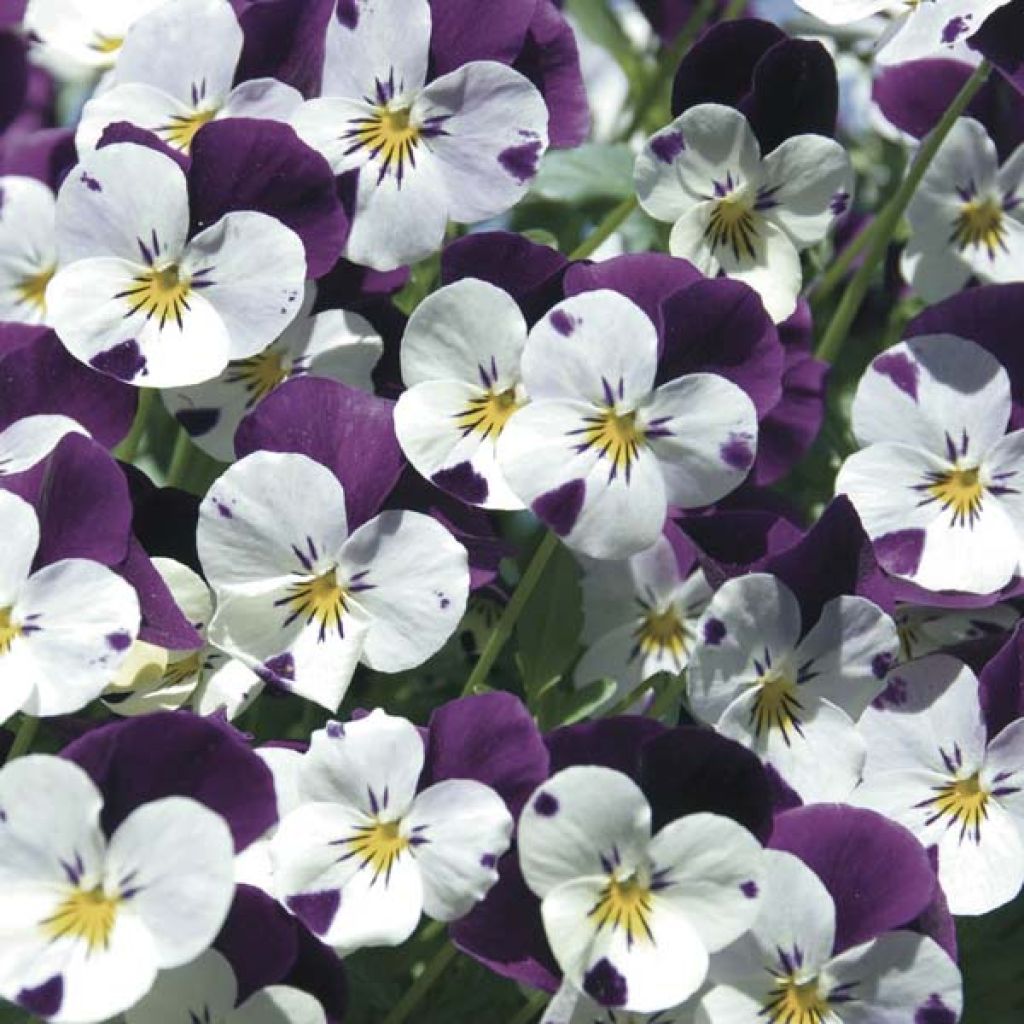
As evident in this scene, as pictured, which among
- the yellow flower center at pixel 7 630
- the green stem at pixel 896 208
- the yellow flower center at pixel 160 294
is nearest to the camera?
the yellow flower center at pixel 7 630

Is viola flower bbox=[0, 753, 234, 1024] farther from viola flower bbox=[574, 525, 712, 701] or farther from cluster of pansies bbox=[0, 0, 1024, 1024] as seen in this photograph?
viola flower bbox=[574, 525, 712, 701]

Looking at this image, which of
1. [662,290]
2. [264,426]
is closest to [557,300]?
[662,290]

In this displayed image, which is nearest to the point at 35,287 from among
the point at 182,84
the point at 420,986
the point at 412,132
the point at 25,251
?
the point at 25,251

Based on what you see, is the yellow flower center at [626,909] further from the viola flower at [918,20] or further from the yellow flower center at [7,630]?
the viola flower at [918,20]

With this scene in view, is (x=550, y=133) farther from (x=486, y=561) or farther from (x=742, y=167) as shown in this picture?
(x=486, y=561)

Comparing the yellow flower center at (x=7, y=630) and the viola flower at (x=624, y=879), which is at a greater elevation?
the yellow flower center at (x=7, y=630)

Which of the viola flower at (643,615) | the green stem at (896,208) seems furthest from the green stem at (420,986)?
the green stem at (896,208)
